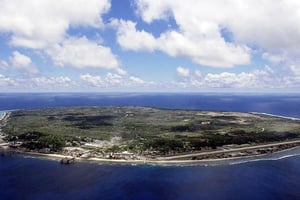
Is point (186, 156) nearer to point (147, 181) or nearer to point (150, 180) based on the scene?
point (150, 180)

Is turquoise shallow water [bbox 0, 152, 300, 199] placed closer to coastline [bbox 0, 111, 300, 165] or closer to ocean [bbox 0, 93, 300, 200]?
ocean [bbox 0, 93, 300, 200]

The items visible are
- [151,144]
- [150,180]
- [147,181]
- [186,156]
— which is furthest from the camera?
[151,144]

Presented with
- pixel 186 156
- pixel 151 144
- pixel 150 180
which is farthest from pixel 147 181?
pixel 151 144

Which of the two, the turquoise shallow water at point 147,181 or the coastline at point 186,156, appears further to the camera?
the coastline at point 186,156

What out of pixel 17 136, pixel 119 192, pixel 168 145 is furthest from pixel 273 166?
A: pixel 17 136

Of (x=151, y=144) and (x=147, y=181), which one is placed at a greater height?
(x=151, y=144)

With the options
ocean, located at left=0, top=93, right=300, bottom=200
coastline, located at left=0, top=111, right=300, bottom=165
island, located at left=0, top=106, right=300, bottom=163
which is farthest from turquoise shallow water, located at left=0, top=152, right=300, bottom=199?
island, located at left=0, top=106, right=300, bottom=163

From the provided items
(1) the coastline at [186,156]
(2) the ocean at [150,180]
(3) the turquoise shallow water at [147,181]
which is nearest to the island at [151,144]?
(1) the coastline at [186,156]

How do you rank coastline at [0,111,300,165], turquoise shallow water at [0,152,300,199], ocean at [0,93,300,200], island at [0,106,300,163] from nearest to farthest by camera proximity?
turquoise shallow water at [0,152,300,199] → ocean at [0,93,300,200] → coastline at [0,111,300,165] → island at [0,106,300,163]

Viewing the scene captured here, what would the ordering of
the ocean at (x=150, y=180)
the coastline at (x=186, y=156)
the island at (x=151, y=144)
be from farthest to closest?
the island at (x=151, y=144), the coastline at (x=186, y=156), the ocean at (x=150, y=180)

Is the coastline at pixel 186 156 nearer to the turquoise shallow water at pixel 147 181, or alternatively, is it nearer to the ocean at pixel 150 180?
the ocean at pixel 150 180

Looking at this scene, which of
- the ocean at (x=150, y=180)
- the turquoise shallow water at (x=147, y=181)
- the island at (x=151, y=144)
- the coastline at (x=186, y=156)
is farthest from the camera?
the island at (x=151, y=144)
